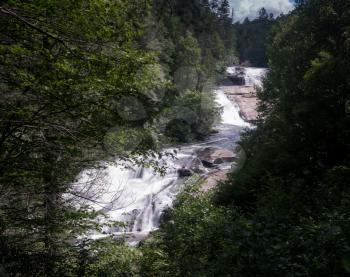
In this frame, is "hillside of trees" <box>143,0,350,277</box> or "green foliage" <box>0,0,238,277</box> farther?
"hillside of trees" <box>143,0,350,277</box>

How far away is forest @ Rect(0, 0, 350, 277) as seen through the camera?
14.7ft

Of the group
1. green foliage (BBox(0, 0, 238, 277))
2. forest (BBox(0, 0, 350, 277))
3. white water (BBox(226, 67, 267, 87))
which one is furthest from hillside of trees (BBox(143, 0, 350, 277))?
white water (BBox(226, 67, 267, 87))

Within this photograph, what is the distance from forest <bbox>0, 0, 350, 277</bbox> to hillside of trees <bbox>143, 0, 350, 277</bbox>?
34mm

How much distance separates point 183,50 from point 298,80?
24168mm

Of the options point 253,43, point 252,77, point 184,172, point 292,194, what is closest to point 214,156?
point 184,172

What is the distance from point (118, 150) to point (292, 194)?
5140 millimetres

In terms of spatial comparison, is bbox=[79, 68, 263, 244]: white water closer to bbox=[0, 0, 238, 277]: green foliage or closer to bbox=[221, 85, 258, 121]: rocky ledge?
bbox=[0, 0, 238, 277]: green foliage

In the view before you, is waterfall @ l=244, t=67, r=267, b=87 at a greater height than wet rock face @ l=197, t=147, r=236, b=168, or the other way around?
waterfall @ l=244, t=67, r=267, b=87

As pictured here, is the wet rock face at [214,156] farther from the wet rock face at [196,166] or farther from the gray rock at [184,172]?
the gray rock at [184,172]

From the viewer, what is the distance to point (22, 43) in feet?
15.4


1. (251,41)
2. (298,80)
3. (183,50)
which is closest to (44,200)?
(298,80)

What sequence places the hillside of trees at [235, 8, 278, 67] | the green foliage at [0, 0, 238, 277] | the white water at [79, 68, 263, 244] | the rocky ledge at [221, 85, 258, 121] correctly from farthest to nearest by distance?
the hillside of trees at [235, 8, 278, 67], the rocky ledge at [221, 85, 258, 121], the white water at [79, 68, 263, 244], the green foliage at [0, 0, 238, 277]

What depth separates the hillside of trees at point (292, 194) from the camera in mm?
5027

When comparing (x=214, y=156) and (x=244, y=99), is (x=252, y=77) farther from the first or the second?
(x=214, y=156)
